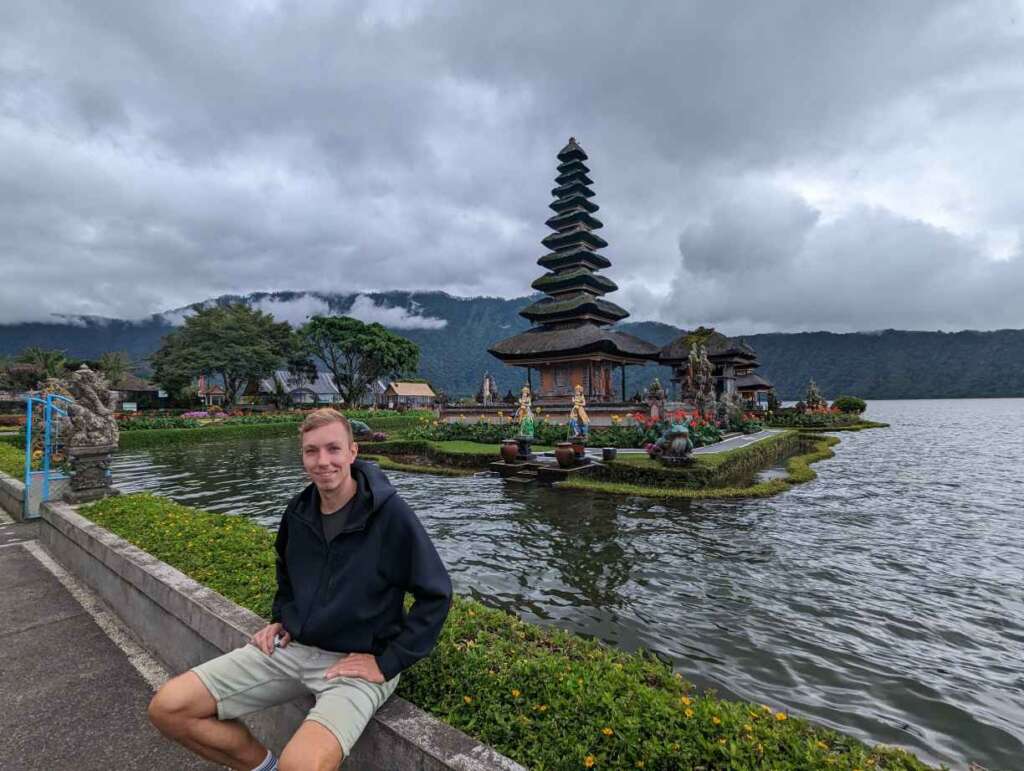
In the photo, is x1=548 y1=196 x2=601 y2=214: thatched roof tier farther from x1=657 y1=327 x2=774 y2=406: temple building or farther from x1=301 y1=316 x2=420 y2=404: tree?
x1=301 y1=316 x2=420 y2=404: tree

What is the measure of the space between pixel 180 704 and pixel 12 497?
10856mm

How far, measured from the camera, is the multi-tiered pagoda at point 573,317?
30.1m

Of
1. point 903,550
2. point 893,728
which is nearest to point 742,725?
point 893,728

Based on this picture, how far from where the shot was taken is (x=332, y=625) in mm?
2420

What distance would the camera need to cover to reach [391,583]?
8.14 ft

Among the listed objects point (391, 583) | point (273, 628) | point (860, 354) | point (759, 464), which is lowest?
point (759, 464)

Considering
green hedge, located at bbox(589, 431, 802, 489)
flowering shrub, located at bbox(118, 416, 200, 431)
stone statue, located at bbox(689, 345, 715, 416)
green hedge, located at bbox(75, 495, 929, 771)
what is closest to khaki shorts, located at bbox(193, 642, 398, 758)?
green hedge, located at bbox(75, 495, 929, 771)

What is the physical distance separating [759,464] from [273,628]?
18.8m

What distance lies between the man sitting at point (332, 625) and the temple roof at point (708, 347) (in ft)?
126

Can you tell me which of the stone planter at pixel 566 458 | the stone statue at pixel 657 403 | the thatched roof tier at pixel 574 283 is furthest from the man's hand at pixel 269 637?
the thatched roof tier at pixel 574 283

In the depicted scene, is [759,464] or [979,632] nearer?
[979,632]

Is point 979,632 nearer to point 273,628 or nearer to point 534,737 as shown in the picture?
point 534,737

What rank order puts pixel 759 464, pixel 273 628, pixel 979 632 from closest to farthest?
pixel 273 628 → pixel 979 632 → pixel 759 464

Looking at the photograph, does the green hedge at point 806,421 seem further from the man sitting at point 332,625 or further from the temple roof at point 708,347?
the man sitting at point 332,625
